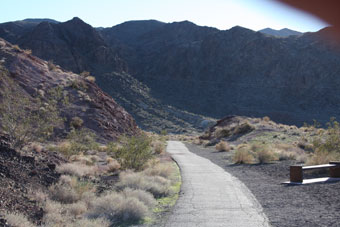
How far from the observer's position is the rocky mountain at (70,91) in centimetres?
3328

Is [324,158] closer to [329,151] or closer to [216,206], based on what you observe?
[329,151]

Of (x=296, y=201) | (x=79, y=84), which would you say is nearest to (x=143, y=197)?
(x=296, y=201)

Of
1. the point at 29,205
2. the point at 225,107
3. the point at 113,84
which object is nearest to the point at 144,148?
the point at 29,205

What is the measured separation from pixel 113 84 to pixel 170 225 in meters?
82.7

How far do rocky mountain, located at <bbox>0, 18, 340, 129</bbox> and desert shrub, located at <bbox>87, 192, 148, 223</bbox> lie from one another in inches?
2552

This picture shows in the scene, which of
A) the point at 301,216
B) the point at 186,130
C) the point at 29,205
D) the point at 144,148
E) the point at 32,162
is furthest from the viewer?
the point at 186,130

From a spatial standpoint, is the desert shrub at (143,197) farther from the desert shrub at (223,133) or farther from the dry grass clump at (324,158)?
the desert shrub at (223,133)

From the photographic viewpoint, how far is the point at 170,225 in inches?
298

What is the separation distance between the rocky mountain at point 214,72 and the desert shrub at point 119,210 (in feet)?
213

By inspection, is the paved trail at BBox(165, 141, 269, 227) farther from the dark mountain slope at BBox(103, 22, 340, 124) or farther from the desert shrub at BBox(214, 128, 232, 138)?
the dark mountain slope at BBox(103, 22, 340, 124)

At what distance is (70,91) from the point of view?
36.8 meters

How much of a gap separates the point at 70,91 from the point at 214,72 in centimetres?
7981

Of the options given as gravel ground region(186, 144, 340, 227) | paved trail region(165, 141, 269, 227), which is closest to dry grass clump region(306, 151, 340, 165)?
gravel ground region(186, 144, 340, 227)

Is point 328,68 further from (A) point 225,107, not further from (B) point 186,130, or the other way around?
(B) point 186,130
